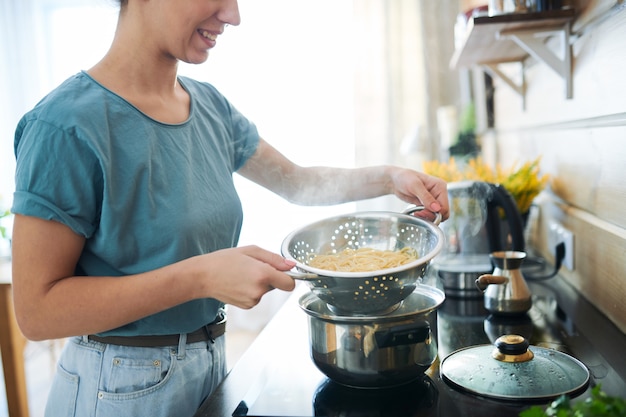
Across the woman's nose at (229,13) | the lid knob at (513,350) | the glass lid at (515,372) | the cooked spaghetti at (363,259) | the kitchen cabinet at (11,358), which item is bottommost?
the kitchen cabinet at (11,358)

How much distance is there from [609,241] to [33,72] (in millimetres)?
2985

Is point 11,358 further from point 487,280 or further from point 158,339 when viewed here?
point 487,280

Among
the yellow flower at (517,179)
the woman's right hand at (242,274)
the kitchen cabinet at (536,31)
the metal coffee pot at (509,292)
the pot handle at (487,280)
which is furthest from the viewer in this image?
the yellow flower at (517,179)

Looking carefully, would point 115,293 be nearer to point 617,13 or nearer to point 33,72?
point 617,13

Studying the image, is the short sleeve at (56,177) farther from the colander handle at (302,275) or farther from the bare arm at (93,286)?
the colander handle at (302,275)

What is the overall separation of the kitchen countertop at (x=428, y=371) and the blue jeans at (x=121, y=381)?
92mm

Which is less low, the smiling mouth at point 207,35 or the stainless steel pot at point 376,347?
the smiling mouth at point 207,35

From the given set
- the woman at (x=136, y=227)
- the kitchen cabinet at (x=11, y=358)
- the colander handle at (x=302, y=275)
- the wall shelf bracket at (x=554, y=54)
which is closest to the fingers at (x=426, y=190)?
the woman at (x=136, y=227)

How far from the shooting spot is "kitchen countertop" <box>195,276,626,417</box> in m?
0.87

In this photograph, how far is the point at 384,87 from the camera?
116 inches

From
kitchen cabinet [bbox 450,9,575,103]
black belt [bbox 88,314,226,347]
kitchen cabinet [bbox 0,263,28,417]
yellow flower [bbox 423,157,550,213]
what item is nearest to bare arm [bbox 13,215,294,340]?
black belt [bbox 88,314,226,347]

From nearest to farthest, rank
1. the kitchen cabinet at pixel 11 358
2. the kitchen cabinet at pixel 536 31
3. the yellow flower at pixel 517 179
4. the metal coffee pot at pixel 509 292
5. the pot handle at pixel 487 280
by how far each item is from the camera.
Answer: the pot handle at pixel 487 280
the metal coffee pot at pixel 509 292
the kitchen cabinet at pixel 536 31
the yellow flower at pixel 517 179
the kitchen cabinet at pixel 11 358

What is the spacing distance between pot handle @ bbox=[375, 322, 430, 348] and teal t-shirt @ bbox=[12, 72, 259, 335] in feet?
1.12

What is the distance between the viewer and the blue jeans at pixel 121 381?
1.00 meters
